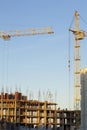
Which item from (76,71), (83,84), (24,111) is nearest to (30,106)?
(24,111)

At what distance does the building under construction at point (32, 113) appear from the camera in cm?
12356

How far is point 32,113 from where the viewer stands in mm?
127750

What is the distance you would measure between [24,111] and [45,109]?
6.52 metres

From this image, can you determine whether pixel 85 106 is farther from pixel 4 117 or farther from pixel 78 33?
pixel 4 117

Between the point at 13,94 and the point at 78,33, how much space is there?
2877cm

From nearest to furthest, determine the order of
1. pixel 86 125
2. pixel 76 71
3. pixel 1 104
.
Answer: pixel 86 125 < pixel 76 71 < pixel 1 104

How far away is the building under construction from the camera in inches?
4865

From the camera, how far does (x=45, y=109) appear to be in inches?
5015

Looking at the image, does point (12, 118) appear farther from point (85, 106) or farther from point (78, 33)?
point (85, 106)

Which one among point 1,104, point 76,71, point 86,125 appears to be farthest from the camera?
point 1,104

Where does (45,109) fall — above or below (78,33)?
below

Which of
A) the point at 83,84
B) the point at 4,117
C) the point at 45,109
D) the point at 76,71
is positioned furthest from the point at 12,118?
the point at 83,84

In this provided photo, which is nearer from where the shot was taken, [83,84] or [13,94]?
[83,84]

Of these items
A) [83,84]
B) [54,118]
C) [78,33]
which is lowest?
[54,118]
